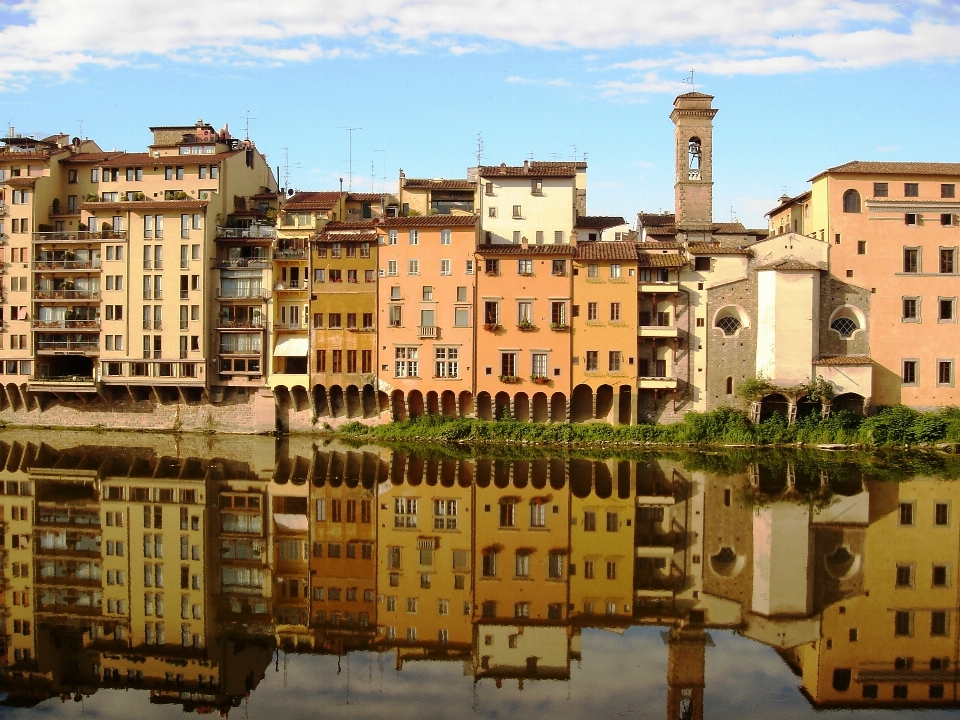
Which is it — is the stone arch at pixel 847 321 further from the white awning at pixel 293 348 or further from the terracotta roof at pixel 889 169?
the white awning at pixel 293 348

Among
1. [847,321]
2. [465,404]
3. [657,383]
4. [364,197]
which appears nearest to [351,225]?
[364,197]

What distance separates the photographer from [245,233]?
A: 5131 cm

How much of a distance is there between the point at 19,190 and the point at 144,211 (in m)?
8.02

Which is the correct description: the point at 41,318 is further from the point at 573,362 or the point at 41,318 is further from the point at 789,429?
the point at 789,429

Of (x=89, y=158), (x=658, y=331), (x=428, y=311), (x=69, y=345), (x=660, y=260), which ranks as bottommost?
(x=69, y=345)

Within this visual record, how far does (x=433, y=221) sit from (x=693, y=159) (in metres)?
16.4

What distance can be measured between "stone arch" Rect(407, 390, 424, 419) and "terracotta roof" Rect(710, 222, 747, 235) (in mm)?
21393

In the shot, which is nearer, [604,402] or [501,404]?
[501,404]

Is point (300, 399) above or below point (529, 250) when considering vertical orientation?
below

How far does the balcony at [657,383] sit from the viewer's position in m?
46.9

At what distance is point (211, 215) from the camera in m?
50.8

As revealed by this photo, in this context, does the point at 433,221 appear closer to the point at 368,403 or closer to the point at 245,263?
the point at 368,403

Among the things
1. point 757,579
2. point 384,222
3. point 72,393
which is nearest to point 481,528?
point 757,579

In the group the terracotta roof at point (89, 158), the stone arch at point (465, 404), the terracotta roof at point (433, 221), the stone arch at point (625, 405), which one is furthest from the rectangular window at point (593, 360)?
the terracotta roof at point (89, 158)
